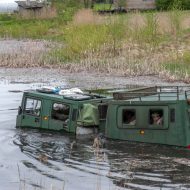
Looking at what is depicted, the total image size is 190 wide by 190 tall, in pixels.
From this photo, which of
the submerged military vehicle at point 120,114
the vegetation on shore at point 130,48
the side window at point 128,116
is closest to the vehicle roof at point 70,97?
the submerged military vehicle at point 120,114

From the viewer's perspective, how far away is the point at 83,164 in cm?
1627

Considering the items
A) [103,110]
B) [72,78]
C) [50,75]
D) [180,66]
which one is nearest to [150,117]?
[103,110]

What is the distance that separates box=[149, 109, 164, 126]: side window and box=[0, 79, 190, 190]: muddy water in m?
0.67

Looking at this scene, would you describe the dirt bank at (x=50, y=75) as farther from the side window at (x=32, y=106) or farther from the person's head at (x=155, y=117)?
the person's head at (x=155, y=117)

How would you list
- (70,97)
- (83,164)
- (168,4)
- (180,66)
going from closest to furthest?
1. (83,164)
2. (70,97)
3. (180,66)
4. (168,4)

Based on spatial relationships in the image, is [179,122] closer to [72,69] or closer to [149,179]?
[149,179]

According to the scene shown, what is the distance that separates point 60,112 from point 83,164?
400cm

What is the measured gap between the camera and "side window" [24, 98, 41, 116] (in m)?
20.4

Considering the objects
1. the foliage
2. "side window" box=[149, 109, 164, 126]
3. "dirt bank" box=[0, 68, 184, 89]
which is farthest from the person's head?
the foliage

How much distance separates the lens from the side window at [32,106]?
20391mm

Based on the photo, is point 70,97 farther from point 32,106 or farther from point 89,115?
point 32,106

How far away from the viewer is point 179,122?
653 inches

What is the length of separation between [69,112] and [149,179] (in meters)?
5.33

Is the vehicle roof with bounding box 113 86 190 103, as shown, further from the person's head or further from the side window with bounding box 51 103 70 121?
the side window with bounding box 51 103 70 121
